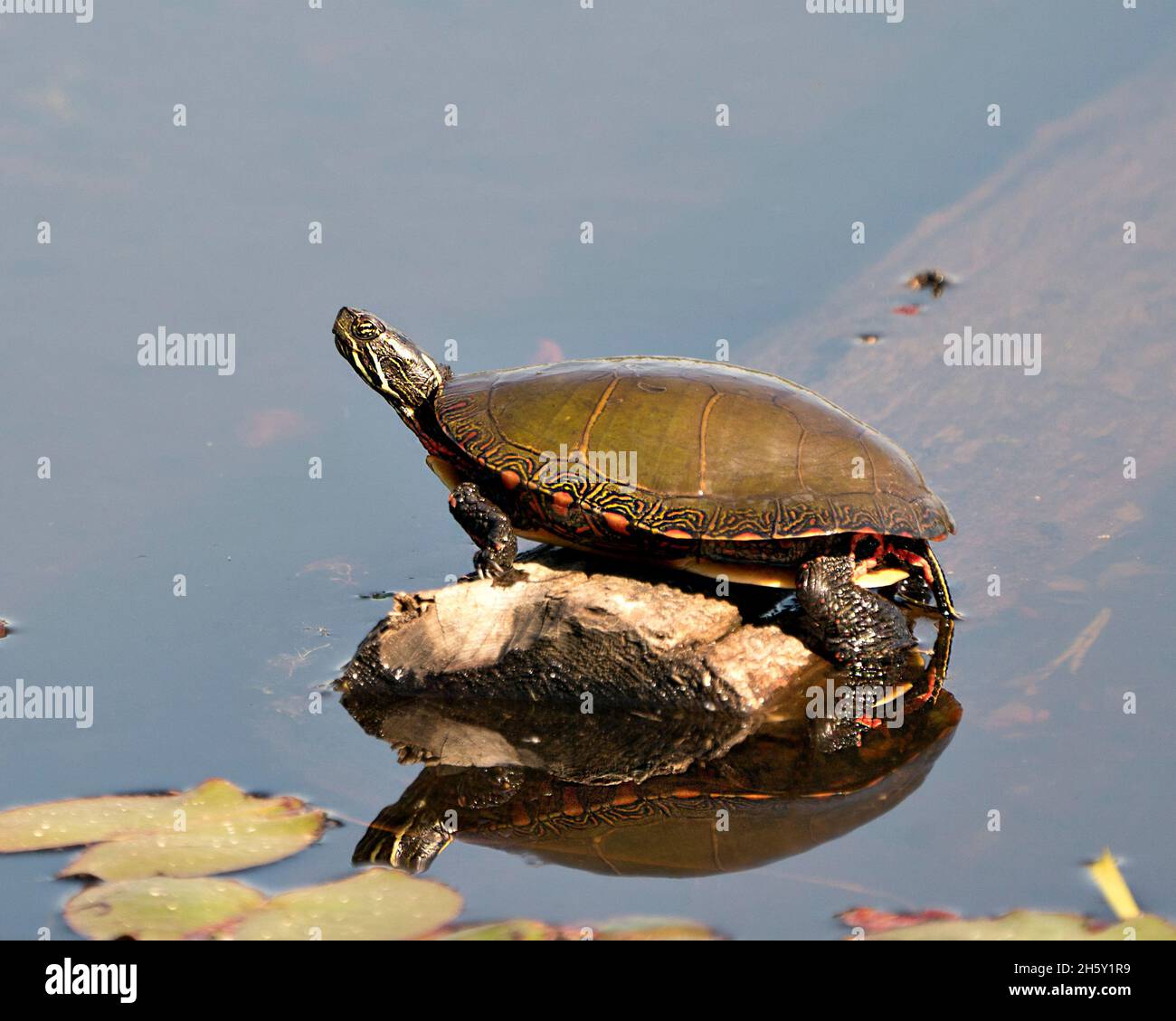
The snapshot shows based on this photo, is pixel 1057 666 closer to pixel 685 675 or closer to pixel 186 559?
pixel 685 675

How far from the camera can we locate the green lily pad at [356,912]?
4312mm

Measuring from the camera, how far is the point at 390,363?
676 cm

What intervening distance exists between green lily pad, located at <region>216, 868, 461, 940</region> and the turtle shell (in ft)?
6.75

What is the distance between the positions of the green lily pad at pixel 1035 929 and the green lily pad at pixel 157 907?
7.12 ft

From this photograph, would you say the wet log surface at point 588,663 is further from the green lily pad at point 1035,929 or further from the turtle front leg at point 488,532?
the green lily pad at point 1035,929

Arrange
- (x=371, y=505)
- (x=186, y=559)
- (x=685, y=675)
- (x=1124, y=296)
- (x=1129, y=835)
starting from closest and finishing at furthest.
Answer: (x=1129, y=835), (x=685, y=675), (x=186, y=559), (x=371, y=505), (x=1124, y=296)

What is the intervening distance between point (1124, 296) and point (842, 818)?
17.3 ft

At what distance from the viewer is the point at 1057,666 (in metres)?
6.10

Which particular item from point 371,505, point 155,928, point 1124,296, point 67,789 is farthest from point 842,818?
point 1124,296

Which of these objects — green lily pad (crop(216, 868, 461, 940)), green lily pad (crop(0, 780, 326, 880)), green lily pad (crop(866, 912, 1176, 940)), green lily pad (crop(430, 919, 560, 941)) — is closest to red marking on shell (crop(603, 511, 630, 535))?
green lily pad (crop(0, 780, 326, 880))
